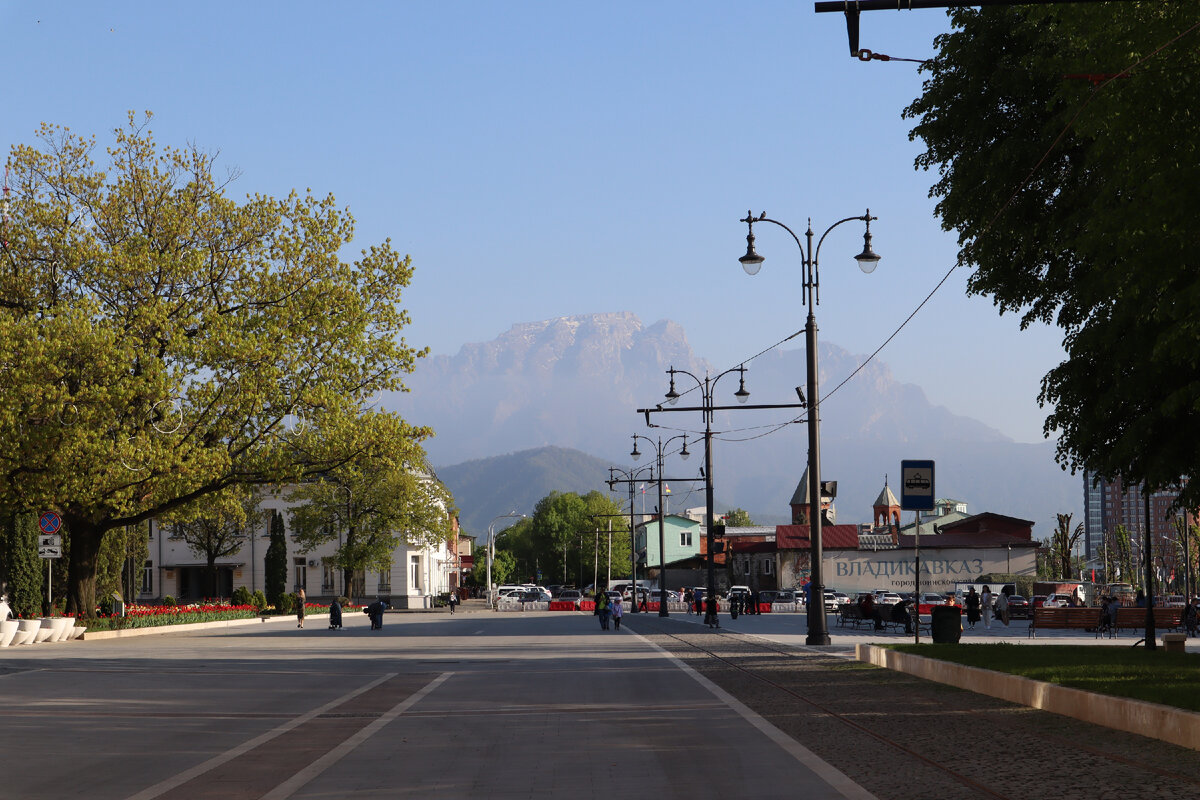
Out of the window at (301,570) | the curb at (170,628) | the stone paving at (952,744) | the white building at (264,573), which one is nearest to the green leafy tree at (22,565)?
the curb at (170,628)

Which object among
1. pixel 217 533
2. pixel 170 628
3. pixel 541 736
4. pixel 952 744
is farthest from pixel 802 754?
pixel 217 533

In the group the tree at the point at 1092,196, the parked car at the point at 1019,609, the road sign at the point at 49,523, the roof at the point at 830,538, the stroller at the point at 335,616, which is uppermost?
the tree at the point at 1092,196

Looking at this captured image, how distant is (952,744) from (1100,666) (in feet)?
20.9

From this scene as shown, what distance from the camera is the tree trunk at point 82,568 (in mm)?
39656

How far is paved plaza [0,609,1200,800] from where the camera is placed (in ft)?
32.3

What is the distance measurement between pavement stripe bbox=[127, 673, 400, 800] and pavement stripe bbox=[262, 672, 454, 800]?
81 centimetres

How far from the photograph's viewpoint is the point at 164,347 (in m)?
36.8

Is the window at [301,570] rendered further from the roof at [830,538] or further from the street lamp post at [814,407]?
the street lamp post at [814,407]

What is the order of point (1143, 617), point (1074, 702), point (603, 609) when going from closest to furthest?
point (1074, 702), point (1143, 617), point (603, 609)

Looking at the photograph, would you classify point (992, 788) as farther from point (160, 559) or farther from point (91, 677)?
point (160, 559)

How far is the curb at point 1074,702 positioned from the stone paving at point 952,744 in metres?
0.15

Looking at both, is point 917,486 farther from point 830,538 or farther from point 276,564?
point 830,538

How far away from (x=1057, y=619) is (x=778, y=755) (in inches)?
1432

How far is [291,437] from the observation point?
37.6 metres
